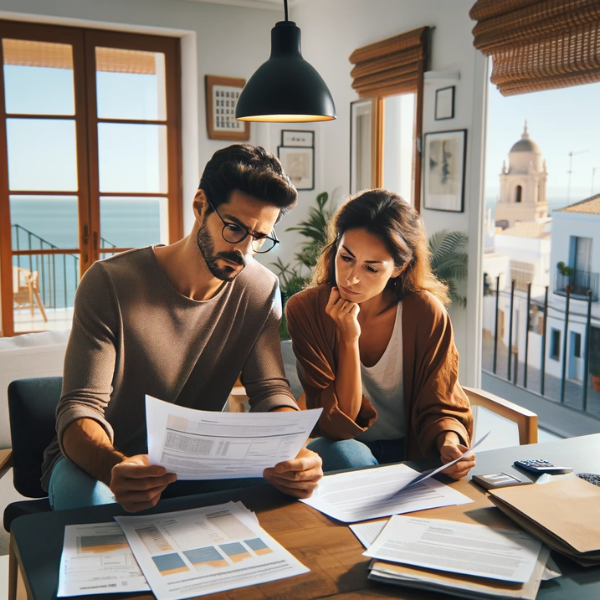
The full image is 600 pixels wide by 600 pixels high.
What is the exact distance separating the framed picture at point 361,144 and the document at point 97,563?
3344mm

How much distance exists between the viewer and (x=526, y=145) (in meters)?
2.96

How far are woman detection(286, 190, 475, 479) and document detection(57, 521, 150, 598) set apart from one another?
27.8 inches

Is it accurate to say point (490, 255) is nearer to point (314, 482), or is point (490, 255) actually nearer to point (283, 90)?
point (283, 90)

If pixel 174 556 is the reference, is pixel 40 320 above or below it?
below

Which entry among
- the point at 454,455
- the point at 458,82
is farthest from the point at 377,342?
the point at 458,82

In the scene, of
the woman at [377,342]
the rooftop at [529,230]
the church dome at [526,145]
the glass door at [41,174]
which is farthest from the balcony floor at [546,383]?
the glass door at [41,174]

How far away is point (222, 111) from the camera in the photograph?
15.5 ft

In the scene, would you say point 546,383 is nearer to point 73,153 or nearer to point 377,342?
point 377,342

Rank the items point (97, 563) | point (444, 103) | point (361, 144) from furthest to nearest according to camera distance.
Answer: point (361, 144) → point (444, 103) → point (97, 563)

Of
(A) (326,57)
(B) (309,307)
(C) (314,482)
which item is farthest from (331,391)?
(A) (326,57)

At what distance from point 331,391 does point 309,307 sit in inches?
10.0

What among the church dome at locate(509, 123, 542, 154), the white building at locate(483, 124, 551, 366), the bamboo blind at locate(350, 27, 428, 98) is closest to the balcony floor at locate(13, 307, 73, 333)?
the bamboo blind at locate(350, 27, 428, 98)

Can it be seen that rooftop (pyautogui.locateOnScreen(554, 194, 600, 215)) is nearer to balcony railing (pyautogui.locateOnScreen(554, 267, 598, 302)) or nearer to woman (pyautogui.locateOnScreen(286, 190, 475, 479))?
balcony railing (pyautogui.locateOnScreen(554, 267, 598, 302))

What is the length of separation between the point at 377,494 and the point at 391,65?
2934 mm
